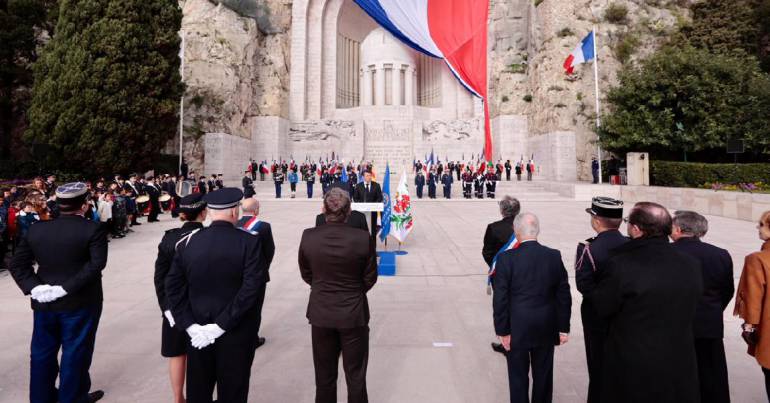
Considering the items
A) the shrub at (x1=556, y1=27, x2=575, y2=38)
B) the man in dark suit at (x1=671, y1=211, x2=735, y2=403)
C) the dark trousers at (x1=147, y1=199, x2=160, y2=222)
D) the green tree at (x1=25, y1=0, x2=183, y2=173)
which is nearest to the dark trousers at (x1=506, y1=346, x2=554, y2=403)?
the man in dark suit at (x1=671, y1=211, x2=735, y2=403)

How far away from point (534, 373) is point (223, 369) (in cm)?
182

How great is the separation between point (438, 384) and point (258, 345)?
1703mm

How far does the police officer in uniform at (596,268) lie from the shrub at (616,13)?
27.7 metres

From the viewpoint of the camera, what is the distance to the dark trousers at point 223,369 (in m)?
2.24

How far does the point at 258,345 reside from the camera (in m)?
3.79

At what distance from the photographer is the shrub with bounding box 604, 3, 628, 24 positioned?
24.7 metres

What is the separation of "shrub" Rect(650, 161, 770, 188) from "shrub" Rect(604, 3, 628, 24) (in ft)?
39.7

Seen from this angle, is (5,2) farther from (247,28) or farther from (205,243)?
(205,243)

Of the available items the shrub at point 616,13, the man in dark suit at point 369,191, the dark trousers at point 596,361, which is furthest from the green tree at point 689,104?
the dark trousers at point 596,361

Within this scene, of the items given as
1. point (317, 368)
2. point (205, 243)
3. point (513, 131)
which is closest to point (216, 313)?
point (205, 243)

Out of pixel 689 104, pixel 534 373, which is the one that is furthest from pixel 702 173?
pixel 534 373

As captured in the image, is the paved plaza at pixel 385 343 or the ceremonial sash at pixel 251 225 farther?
the ceremonial sash at pixel 251 225

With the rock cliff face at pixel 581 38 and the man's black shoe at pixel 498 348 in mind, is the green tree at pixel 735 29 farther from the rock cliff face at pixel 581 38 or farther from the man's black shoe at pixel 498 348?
the man's black shoe at pixel 498 348

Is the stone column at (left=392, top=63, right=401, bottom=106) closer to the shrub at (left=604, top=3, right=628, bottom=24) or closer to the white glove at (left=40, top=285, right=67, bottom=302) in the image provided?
the shrub at (left=604, top=3, right=628, bottom=24)
